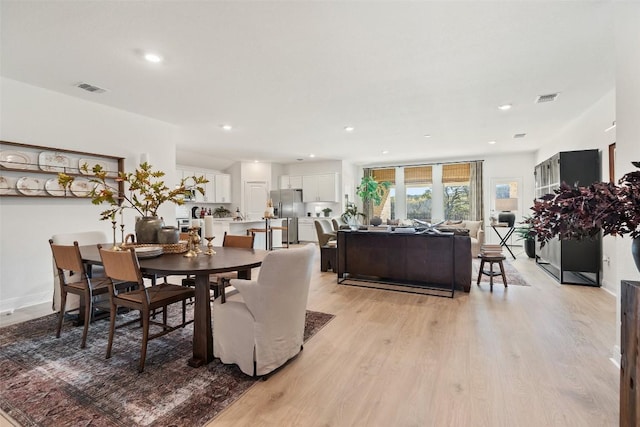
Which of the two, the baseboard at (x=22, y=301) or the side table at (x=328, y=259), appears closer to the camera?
the baseboard at (x=22, y=301)

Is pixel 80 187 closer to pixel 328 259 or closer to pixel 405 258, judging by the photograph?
pixel 328 259

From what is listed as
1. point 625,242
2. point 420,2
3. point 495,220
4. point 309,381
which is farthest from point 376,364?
point 495,220

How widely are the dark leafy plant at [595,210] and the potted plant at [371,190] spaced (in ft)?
27.3

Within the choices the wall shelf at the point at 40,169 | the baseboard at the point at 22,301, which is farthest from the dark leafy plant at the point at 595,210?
the baseboard at the point at 22,301

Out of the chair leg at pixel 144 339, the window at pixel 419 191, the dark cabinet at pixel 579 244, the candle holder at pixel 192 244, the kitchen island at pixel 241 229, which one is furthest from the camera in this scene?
the window at pixel 419 191

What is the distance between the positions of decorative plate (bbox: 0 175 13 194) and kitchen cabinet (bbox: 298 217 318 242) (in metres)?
6.90

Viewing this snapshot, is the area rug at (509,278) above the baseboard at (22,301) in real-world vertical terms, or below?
below

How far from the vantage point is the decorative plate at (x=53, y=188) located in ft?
11.9

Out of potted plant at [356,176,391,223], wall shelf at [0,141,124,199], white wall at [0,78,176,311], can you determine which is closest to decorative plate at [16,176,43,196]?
wall shelf at [0,141,124,199]

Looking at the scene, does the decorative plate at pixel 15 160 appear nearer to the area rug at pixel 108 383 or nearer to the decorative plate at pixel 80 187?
the decorative plate at pixel 80 187

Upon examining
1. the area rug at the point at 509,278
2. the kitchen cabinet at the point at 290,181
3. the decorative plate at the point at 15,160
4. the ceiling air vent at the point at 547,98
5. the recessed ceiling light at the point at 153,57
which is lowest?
the area rug at the point at 509,278

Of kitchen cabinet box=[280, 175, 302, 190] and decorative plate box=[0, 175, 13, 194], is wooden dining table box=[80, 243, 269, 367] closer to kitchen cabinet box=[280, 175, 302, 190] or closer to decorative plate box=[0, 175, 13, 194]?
decorative plate box=[0, 175, 13, 194]

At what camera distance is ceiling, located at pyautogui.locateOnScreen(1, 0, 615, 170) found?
7.29 feet

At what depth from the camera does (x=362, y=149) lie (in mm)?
7453
